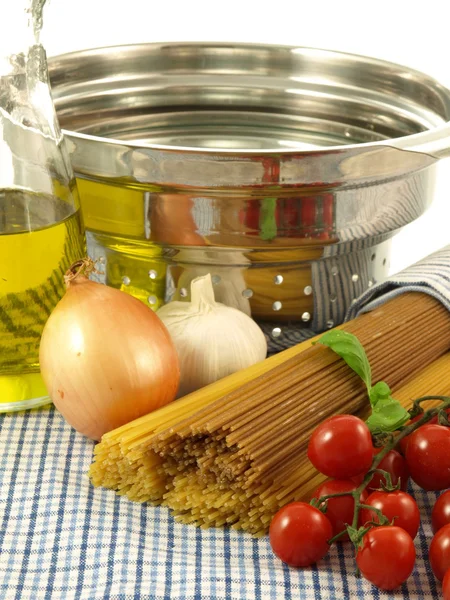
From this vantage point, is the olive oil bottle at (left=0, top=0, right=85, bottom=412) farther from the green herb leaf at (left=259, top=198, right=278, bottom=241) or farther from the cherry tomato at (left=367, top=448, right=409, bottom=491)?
the cherry tomato at (left=367, top=448, right=409, bottom=491)

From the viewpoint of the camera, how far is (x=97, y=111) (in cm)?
132

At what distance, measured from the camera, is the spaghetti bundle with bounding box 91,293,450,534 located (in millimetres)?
790

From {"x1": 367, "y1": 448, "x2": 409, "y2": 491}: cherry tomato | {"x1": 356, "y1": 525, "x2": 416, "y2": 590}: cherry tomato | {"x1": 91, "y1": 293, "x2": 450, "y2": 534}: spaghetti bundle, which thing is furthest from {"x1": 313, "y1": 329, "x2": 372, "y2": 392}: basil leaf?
{"x1": 356, "y1": 525, "x2": 416, "y2": 590}: cherry tomato

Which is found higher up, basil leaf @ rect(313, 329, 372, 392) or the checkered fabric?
basil leaf @ rect(313, 329, 372, 392)

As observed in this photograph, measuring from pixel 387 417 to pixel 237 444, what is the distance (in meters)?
0.13

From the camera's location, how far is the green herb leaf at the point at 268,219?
0.97 meters

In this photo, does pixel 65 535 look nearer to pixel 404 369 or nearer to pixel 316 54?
pixel 404 369

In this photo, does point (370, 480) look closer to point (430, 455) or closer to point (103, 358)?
point (430, 455)

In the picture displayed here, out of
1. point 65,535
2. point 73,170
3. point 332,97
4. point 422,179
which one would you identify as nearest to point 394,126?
point 332,97

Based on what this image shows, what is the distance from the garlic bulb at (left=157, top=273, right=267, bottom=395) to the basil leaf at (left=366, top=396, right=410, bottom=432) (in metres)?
0.19

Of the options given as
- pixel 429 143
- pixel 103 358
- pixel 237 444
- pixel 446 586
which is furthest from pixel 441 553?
pixel 429 143

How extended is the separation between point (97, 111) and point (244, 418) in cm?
65

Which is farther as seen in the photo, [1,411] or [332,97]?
[332,97]

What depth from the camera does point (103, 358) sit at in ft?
2.83
